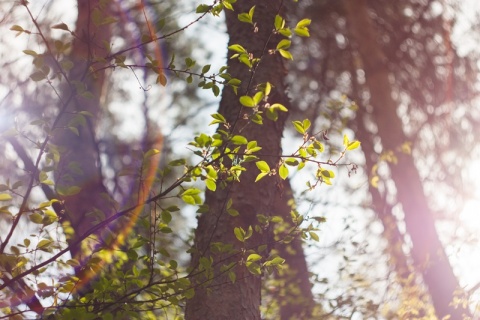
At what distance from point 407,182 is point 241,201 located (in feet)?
11.5

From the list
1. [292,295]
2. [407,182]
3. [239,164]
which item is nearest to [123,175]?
[239,164]

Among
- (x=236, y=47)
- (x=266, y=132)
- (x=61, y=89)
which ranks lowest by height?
(x=236, y=47)

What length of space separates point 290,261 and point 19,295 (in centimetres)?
429

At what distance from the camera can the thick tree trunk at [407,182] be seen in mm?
4785

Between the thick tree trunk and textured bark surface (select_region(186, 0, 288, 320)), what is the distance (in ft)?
8.89

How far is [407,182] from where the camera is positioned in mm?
5434

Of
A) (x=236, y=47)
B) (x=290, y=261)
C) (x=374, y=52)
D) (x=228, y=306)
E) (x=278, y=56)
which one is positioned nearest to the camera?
(x=236, y=47)

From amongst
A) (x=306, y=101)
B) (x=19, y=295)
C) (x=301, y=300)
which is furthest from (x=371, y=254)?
(x=19, y=295)

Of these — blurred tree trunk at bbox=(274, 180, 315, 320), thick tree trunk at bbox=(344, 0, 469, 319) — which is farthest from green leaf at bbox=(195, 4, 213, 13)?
thick tree trunk at bbox=(344, 0, 469, 319)

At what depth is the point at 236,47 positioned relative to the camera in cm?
166

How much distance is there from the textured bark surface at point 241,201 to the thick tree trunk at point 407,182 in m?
2.71

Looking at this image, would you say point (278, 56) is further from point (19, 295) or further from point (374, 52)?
point (374, 52)

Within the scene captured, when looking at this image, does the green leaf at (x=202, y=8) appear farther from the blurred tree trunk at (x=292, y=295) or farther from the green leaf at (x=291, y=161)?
the blurred tree trunk at (x=292, y=295)

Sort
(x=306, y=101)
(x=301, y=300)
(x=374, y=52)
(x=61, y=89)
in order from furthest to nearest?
(x=306, y=101) < (x=374, y=52) < (x=301, y=300) < (x=61, y=89)
